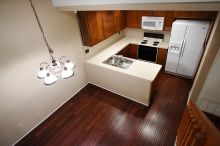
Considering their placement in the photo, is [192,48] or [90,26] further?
[192,48]

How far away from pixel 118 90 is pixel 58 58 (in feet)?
5.64

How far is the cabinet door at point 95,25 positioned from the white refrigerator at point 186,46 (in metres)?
1.95

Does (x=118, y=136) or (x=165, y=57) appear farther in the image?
(x=165, y=57)

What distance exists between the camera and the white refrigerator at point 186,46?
10.9ft

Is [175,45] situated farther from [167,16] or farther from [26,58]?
[26,58]

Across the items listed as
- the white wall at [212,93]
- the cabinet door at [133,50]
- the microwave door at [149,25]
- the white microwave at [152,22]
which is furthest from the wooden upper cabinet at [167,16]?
the white wall at [212,93]

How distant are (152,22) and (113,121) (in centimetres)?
311

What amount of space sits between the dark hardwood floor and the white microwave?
1.84 metres

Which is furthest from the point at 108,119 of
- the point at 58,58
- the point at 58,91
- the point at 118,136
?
the point at 58,58

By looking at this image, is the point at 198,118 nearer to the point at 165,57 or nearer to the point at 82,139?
the point at 82,139

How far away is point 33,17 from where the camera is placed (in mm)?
2443

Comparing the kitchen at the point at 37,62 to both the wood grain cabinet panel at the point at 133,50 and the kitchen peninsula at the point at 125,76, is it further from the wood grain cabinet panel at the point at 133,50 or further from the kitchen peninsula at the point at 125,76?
the wood grain cabinet panel at the point at 133,50

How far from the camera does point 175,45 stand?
12.3ft

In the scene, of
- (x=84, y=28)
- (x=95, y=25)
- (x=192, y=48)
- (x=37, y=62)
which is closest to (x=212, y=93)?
(x=192, y=48)
